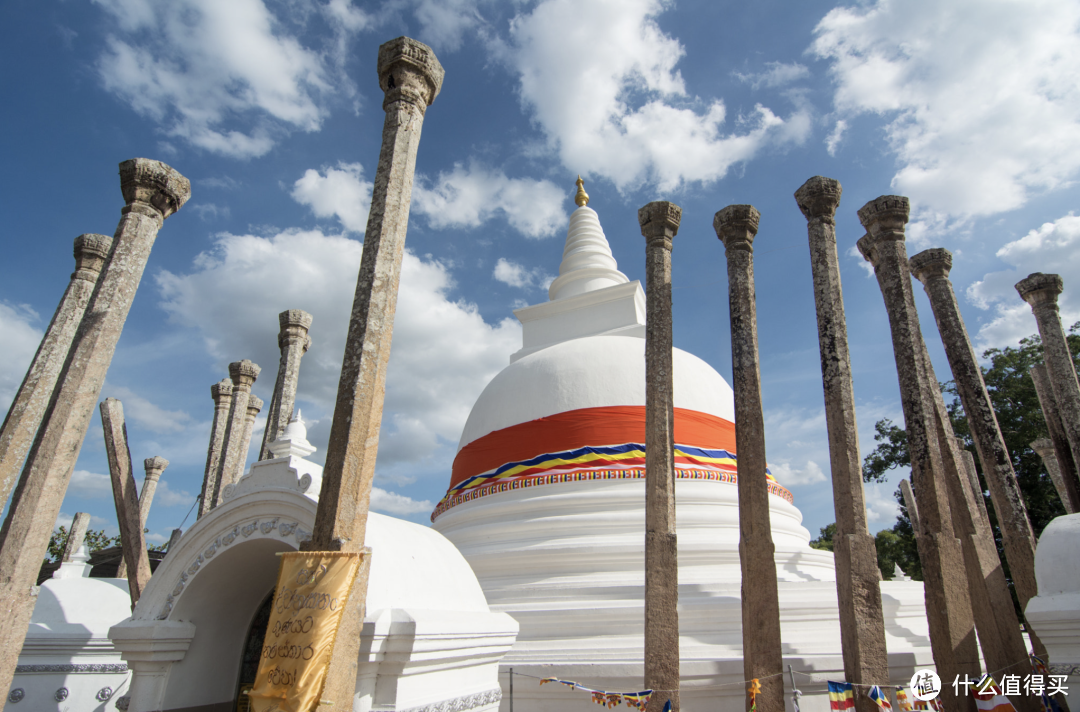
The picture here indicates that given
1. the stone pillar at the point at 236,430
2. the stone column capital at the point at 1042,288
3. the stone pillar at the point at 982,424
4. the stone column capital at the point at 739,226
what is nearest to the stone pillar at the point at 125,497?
the stone pillar at the point at 236,430

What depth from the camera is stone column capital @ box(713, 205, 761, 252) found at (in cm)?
824

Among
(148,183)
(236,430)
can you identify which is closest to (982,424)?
(148,183)

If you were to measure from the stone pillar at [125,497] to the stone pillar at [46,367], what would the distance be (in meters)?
1.13

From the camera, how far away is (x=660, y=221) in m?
8.92

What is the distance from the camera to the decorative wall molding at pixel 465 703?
545 centimetres

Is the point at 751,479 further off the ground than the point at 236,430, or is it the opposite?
the point at 236,430

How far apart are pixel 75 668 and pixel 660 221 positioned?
11.1 m

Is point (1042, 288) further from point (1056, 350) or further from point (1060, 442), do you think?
point (1060, 442)

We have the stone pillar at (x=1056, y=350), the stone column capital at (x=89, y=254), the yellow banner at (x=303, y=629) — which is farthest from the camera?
the stone pillar at (x=1056, y=350)

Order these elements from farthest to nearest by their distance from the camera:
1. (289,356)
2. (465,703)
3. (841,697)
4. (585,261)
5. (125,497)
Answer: (585,261) < (289,356) < (125,497) < (465,703) < (841,697)

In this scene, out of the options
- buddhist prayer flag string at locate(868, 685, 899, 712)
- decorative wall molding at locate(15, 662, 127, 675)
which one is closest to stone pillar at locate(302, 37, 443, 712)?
buddhist prayer flag string at locate(868, 685, 899, 712)

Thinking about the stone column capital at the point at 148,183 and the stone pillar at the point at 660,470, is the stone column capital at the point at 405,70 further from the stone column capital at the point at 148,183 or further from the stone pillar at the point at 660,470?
the stone pillar at the point at 660,470

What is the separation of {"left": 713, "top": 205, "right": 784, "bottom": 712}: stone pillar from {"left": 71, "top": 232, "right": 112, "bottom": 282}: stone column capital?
8.52 meters

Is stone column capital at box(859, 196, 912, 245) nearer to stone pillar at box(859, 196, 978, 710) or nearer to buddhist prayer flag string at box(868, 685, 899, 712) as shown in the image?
stone pillar at box(859, 196, 978, 710)
